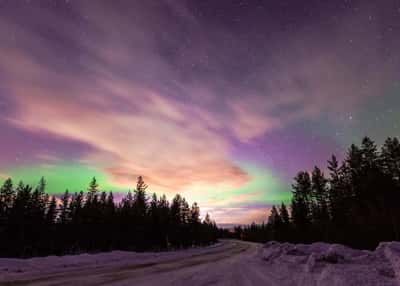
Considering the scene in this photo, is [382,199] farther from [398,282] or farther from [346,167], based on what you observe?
[398,282]

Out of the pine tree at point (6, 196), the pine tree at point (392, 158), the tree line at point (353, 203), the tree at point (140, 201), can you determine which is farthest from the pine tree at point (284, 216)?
the pine tree at point (6, 196)

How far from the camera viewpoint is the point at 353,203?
4353 cm

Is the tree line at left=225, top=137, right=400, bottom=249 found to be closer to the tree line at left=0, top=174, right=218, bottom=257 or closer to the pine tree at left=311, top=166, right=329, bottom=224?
the pine tree at left=311, top=166, right=329, bottom=224

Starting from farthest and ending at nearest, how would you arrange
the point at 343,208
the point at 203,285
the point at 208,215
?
the point at 208,215 < the point at 343,208 < the point at 203,285

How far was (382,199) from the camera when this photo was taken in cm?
3569

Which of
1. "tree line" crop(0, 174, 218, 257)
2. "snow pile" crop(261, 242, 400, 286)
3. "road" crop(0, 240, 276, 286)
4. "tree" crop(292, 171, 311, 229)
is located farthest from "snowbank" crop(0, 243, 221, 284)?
"tree" crop(292, 171, 311, 229)

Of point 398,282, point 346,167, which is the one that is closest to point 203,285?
point 398,282

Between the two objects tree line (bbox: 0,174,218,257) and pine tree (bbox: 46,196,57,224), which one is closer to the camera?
tree line (bbox: 0,174,218,257)

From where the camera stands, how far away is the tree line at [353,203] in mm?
32250

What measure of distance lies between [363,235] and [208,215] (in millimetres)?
89389

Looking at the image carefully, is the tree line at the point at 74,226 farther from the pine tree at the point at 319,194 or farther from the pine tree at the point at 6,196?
the pine tree at the point at 319,194

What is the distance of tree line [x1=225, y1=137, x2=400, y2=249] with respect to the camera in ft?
106

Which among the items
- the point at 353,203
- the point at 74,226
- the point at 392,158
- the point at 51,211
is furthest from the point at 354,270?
the point at 51,211

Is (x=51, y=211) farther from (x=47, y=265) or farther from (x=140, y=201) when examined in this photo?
(x=47, y=265)
